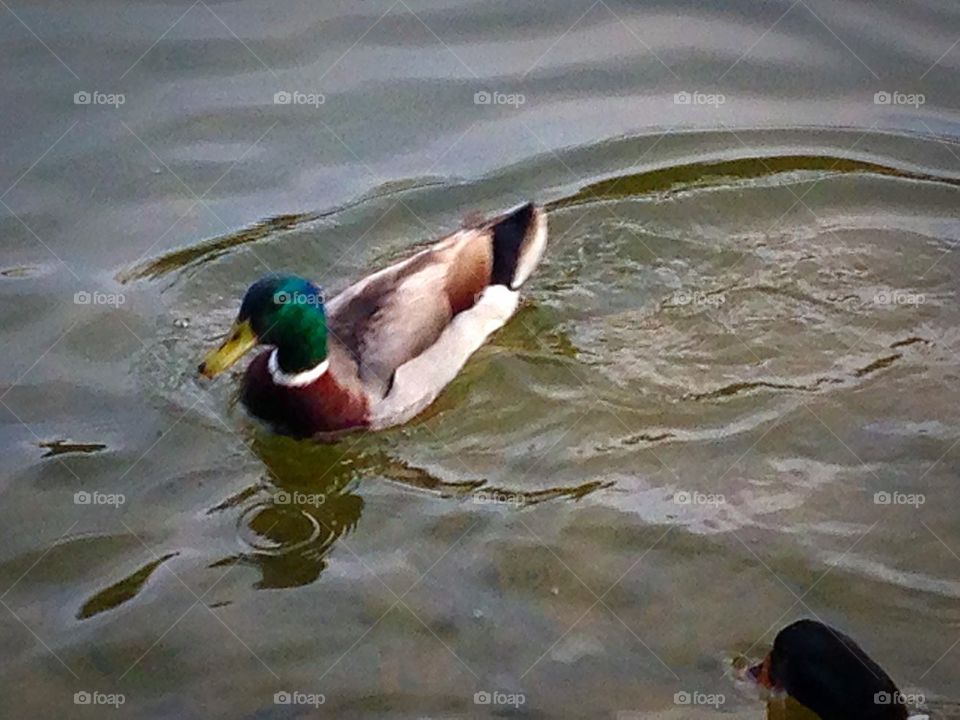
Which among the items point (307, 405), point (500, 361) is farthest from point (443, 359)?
point (307, 405)

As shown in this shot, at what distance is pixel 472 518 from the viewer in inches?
237

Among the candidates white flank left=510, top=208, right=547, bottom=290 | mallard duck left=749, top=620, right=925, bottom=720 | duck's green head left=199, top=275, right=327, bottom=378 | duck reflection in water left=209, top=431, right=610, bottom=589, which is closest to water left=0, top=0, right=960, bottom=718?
duck reflection in water left=209, top=431, right=610, bottom=589

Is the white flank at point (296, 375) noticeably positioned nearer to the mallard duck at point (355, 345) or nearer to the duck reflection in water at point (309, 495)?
the mallard duck at point (355, 345)

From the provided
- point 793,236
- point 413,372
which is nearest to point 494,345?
point 413,372

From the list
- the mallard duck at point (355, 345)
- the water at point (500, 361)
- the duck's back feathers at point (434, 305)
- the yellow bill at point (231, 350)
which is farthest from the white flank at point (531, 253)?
the yellow bill at point (231, 350)

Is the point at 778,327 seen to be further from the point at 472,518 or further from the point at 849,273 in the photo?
the point at 472,518

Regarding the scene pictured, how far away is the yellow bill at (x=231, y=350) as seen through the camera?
6023mm

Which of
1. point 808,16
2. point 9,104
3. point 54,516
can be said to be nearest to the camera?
point 54,516

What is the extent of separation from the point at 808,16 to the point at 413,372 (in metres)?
3.92

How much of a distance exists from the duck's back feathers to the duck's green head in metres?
0.17

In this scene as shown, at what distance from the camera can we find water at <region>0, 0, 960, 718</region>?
18.2ft

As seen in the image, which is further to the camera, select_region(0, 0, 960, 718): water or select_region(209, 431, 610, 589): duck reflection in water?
select_region(209, 431, 610, 589): duck reflection in water

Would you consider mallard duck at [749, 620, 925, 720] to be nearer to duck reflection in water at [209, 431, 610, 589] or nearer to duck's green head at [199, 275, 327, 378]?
duck reflection in water at [209, 431, 610, 589]

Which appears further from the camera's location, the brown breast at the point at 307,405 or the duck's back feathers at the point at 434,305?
the duck's back feathers at the point at 434,305
